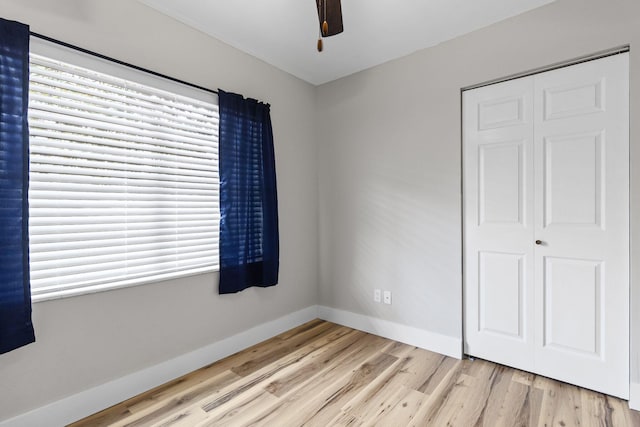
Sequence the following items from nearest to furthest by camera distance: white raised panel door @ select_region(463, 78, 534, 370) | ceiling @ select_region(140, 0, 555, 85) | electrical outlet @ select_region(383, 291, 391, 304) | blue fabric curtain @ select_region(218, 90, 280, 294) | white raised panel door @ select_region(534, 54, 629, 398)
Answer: white raised panel door @ select_region(534, 54, 629, 398) → ceiling @ select_region(140, 0, 555, 85) → white raised panel door @ select_region(463, 78, 534, 370) → blue fabric curtain @ select_region(218, 90, 280, 294) → electrical outlet @ select_region(383, 291, 391, 304)

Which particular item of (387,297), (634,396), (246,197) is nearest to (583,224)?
(634,396)

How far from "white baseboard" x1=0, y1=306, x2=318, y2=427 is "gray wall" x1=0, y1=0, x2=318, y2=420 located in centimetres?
4

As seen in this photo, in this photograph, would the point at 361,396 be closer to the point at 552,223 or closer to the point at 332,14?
the point at 552,223

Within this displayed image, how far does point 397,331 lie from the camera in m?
2.83

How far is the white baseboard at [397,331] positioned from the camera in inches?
99.7

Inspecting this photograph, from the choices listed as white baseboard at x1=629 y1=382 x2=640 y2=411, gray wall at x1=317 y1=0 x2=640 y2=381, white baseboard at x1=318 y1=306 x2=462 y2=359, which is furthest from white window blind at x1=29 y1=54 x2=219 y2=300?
white baseboard at x1=629 y1=382 x2=640 y2=411

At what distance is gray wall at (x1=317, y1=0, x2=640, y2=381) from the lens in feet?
6.54

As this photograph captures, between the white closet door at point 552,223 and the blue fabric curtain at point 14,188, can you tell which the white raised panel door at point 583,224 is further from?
the blue fabric curtain at point 14,188

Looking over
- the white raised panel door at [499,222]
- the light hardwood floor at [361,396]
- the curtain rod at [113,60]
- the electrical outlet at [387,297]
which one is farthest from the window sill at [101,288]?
the white raised panel door at [499,222]

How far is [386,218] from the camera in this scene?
2.88 metres

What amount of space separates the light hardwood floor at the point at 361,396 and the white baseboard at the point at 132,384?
52mm

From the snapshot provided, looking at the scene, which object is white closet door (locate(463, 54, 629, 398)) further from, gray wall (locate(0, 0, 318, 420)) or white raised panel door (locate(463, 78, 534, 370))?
gray wall (locate(0, 0, 318, 420))

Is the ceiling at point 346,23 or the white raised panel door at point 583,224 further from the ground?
the ceiling at point 346,23

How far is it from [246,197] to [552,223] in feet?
7.42
